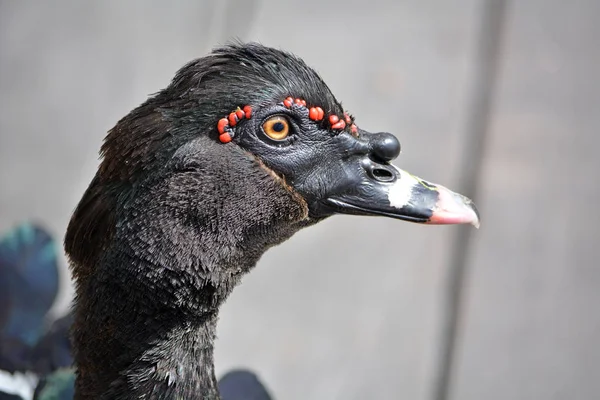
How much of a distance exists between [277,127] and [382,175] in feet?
0.93

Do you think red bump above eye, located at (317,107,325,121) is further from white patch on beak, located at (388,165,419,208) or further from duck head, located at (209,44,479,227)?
white patch on beak, located at (388,165,419,208)

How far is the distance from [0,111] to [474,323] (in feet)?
8.75

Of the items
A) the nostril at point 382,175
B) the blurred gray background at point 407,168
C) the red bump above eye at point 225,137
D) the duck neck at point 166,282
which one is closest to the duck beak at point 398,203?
the nostril at point 382,175

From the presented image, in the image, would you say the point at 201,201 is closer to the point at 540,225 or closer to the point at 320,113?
the point at 320,113

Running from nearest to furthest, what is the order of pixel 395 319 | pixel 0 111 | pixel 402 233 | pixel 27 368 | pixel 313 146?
pixel 313 146 < pixel 27 368 < pixel 395 319 < pixel 402 233 < pixel 0 111

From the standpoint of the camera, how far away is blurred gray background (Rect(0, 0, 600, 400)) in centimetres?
332

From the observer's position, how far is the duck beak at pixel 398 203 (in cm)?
176

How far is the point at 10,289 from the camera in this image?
2.43 m

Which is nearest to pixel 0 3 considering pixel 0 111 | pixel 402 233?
pixel 0 111

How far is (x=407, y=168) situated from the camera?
378 centimetres

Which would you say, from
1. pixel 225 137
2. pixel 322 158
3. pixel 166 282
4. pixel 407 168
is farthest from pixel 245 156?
pixel 407 168

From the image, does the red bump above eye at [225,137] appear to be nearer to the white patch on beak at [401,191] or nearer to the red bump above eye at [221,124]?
the red bump above eye at [221,124]

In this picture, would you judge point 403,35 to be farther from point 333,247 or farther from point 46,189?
point 46,189

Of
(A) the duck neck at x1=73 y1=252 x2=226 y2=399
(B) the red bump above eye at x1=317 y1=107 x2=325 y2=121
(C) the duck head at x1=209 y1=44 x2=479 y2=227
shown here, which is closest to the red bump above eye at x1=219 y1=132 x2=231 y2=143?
(C) the duck head at x1=209 y1=44 x2=479 y2=227
